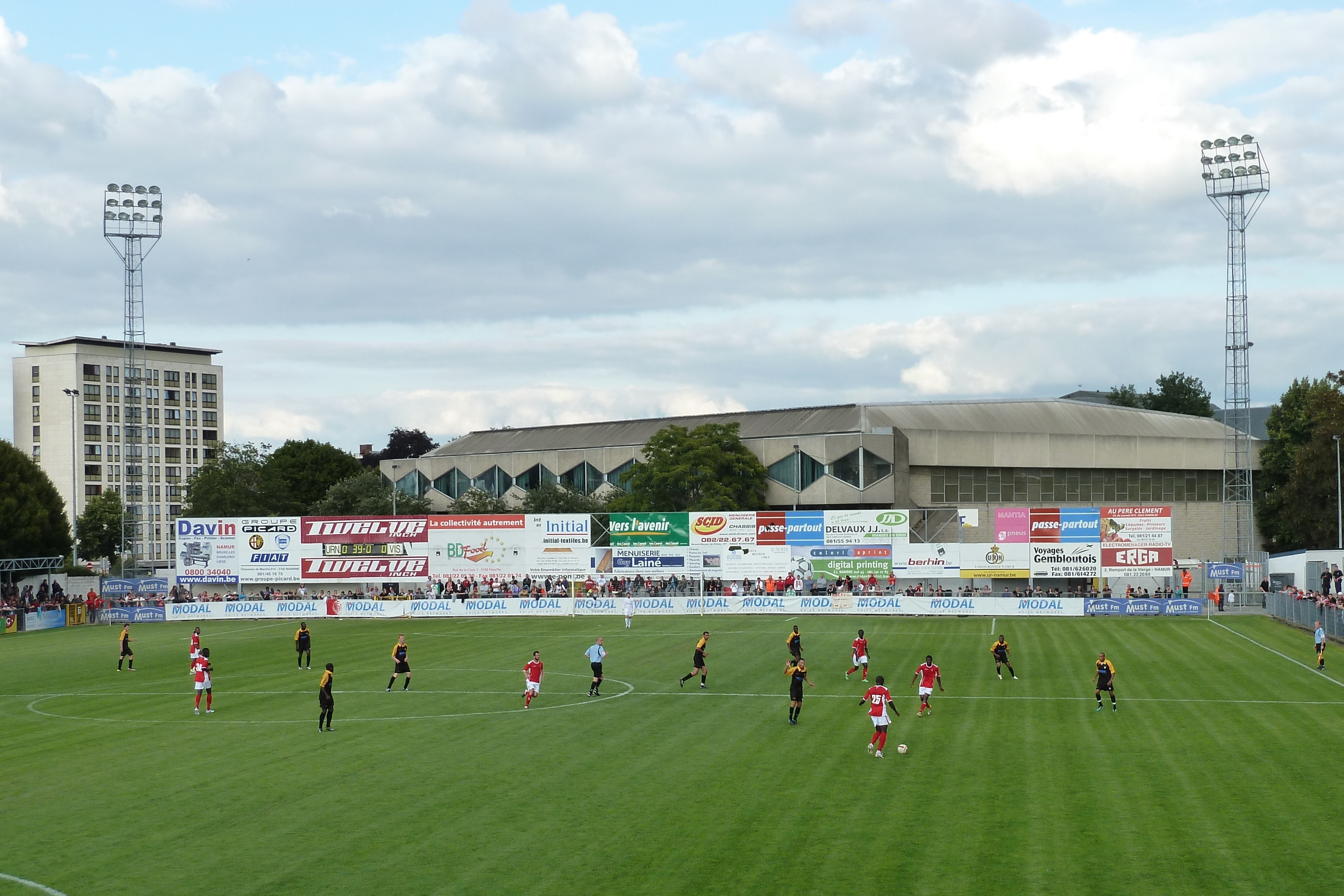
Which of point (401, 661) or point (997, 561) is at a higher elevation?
point (997, 561)

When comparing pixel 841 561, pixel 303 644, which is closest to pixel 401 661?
pixel 303 644

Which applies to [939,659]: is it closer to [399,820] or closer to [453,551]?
[399,820]

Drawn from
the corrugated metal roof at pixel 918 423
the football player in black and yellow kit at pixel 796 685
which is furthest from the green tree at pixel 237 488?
the football player in black and yellow kit at pixel 796 685

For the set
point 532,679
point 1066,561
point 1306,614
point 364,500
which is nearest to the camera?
point 532,679

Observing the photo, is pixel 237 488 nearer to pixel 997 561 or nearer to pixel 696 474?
pixel 696 474

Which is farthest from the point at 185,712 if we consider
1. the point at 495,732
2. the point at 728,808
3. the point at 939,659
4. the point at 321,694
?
the point at 939,659

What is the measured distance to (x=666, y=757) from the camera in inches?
998

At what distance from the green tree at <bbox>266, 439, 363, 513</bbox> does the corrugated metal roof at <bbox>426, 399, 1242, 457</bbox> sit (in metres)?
17.9

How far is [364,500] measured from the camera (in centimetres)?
10706

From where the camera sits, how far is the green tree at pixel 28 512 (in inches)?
3344

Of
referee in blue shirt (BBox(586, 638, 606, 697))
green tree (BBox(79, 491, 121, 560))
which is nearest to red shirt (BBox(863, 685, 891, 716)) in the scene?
referee in blue shirt (BBox(586, 638, 606, 697))

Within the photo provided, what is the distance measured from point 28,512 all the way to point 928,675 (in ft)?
254

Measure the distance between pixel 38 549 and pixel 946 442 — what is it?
232ft

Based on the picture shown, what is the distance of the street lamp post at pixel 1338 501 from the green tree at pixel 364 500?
246 feet
